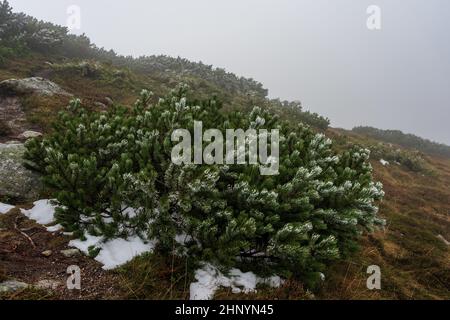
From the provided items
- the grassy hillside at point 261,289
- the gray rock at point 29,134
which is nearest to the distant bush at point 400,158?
the grassy hillside at point 261,289

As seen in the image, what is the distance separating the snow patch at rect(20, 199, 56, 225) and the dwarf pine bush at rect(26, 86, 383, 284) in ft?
1.54

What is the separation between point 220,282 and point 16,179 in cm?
374

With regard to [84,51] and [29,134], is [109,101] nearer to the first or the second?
[29,134]

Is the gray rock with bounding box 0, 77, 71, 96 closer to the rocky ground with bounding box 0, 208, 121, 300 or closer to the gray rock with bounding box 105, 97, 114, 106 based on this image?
the gray rock with bounding box 105, 97, 114, 106

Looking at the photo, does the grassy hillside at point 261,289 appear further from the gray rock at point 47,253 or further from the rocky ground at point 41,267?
the gray rock at point 47,253

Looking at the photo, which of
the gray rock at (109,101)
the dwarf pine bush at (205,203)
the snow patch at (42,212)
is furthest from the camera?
the gray rock at (109,101)

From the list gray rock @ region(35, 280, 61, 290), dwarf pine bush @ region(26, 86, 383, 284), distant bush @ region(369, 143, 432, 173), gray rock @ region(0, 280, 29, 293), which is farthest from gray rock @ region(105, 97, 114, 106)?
distant bush @ region(369, 143, 432, 173)

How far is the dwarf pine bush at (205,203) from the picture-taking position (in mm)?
4656

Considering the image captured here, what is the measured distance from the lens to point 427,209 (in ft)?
40.3

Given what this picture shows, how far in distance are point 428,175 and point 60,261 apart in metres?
18.1

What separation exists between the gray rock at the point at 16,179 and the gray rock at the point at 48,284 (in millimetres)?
2150

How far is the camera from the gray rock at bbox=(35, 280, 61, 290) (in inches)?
161
